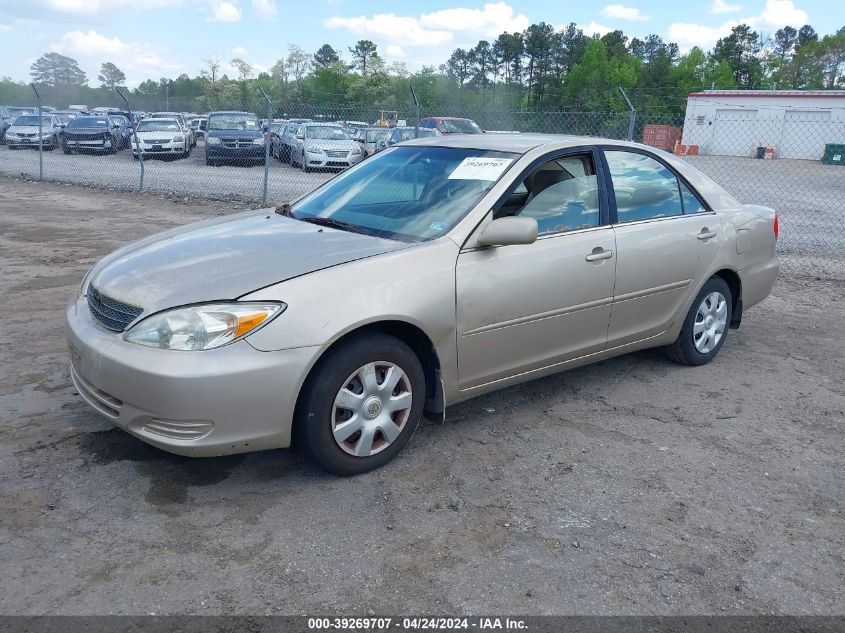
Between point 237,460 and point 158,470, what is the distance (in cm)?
37

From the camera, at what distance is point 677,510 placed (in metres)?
3.38

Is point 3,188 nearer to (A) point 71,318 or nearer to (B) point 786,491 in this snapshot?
(A) point 71,318

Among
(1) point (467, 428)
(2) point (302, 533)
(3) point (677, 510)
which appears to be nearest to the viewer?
(2) point (302, 533)

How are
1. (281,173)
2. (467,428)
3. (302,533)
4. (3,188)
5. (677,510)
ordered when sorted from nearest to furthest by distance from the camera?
(302,533), (677,510), (467,428), (3,188), (281,173)

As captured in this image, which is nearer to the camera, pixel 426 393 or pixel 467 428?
pixel 426 393

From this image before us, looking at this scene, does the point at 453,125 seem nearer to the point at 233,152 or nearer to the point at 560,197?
the point at 233,152

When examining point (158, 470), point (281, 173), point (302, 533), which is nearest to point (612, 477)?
point (302, 533)

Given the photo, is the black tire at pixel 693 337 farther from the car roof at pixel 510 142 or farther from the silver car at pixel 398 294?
the car roof at pixel 510 142

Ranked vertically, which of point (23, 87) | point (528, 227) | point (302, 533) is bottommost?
point (302, 533)

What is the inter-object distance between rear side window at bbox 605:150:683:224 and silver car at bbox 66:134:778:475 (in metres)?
0.02

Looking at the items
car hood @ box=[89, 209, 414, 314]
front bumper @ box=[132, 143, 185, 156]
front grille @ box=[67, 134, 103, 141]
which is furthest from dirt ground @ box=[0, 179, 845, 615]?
front grille @ box=[67, 134, 103, 141]

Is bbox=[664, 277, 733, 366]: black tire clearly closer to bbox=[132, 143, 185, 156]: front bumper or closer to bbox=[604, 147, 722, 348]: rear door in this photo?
bbox=[604, 147, 722, 348]: rear door

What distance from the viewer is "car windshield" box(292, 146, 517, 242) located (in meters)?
3.95

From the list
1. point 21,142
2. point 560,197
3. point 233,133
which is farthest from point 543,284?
point 21,142
